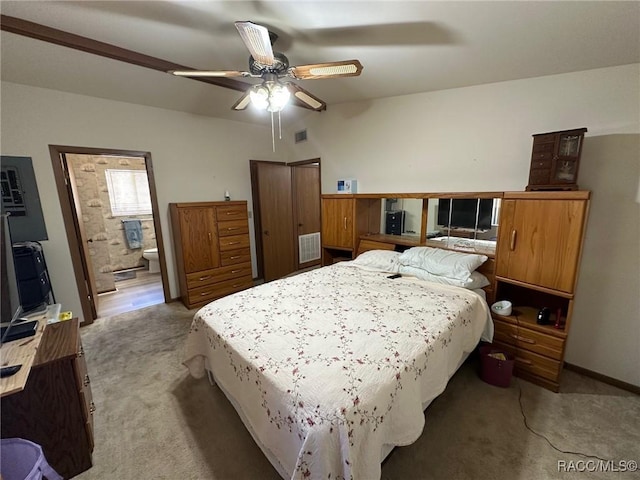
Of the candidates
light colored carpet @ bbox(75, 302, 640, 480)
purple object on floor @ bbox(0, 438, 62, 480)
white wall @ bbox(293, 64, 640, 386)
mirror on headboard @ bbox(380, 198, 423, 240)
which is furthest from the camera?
mirror on headboard @ bbox(380, 198, 423, 240)

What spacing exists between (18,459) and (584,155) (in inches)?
155

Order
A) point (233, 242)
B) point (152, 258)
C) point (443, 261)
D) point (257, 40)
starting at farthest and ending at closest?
point (152, 258) → point (233, 242) → point (443, 261) → point (257, 40)

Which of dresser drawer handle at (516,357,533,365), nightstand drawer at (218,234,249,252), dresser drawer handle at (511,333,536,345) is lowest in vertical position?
dresser drawer handle at (516,357,533,365)

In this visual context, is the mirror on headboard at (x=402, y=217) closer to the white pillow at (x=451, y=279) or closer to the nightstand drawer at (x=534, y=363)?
the white pillow at (x=451, y=279)

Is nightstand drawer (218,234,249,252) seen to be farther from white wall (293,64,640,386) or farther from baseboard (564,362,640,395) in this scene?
baseboard (564,362,640,395)

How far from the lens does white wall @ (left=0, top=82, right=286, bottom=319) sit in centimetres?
264

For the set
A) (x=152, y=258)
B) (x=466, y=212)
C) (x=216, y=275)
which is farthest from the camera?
(x=152, y=258)

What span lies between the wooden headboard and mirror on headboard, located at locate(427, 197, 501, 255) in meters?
0.14

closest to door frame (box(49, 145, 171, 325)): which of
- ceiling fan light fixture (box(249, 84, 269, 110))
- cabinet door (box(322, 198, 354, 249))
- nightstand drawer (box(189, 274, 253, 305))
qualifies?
nightstand drawer (box(189, 274, 253, 305))

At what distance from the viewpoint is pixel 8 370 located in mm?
1113

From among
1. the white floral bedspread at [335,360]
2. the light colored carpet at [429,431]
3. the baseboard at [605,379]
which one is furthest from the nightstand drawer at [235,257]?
the baseboard at [605,379]

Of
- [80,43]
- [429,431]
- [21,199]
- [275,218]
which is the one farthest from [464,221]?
[21,199]

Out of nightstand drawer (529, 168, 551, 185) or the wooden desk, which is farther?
nightstand drawer (529, 168, 551, 185)

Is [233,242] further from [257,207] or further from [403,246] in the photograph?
[403,246]
